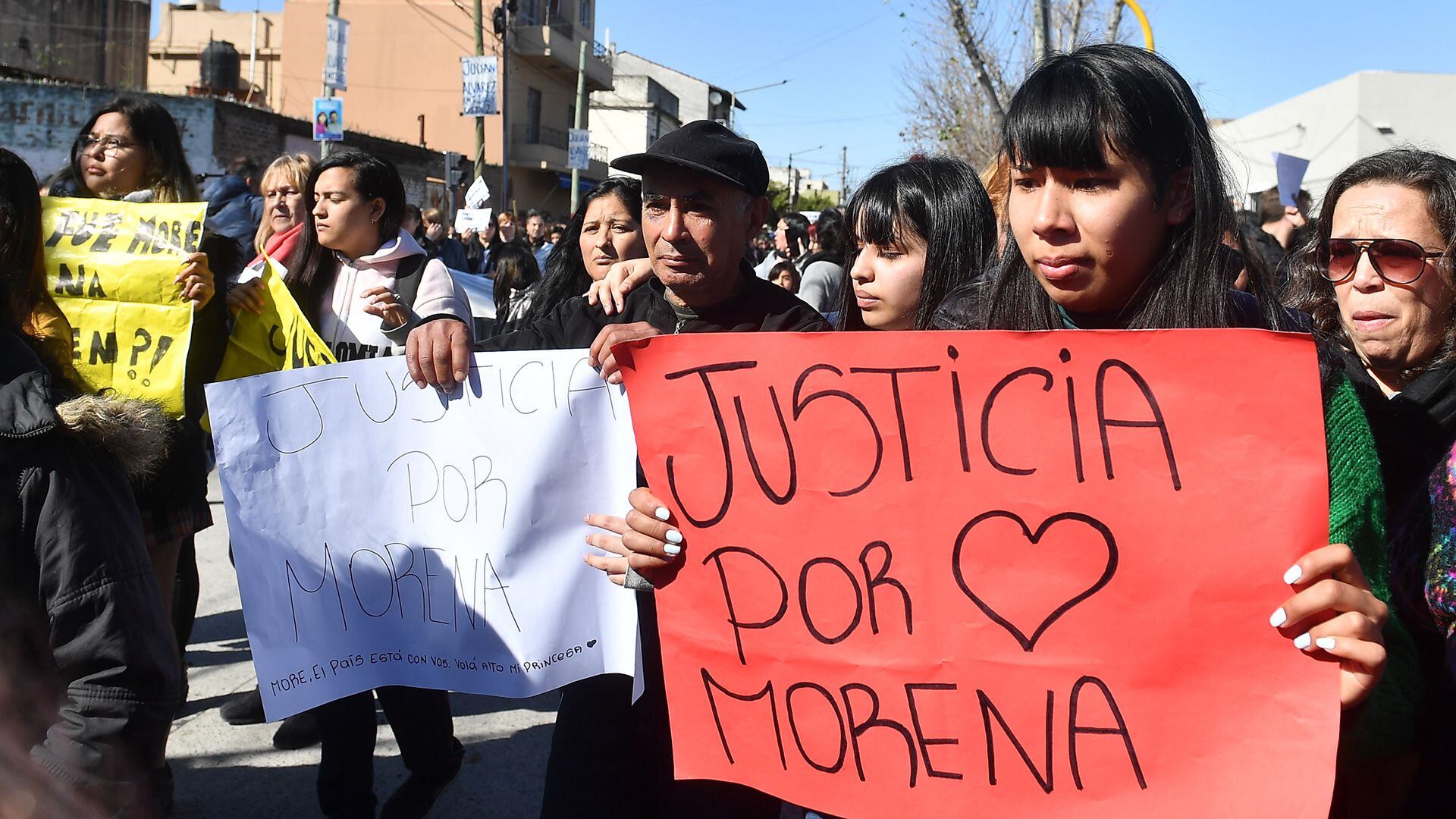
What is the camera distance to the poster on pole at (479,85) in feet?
62.7

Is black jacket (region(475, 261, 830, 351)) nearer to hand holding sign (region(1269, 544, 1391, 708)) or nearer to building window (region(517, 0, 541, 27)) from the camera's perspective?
hand holding sign (region(1269, 544, 1391, 708))

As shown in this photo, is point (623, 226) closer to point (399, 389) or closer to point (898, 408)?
point (399, 389)

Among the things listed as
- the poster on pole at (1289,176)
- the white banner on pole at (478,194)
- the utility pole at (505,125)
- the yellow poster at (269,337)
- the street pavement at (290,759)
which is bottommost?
the street pavement at (290,759)

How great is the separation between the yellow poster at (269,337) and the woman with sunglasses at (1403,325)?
8.28 feet

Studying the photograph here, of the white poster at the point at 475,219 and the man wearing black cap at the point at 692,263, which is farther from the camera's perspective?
the white poster at the point at 475,219

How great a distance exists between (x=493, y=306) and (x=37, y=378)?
12.7ft

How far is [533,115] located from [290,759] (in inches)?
1443

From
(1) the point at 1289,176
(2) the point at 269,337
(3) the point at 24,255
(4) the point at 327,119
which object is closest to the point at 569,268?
(2) the point at 269,337

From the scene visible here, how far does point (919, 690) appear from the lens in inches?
62.2

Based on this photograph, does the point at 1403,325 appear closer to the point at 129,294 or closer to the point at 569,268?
the point at 569,268

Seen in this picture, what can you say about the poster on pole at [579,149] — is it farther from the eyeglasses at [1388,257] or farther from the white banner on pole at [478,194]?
the eyeglasses at [1388,257]

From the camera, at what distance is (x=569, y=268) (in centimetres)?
397

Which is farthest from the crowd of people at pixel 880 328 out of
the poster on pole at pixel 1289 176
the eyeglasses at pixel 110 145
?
the poster on pole at pixel 1289 176

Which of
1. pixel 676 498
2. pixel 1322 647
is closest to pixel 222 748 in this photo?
pixel 676 498
